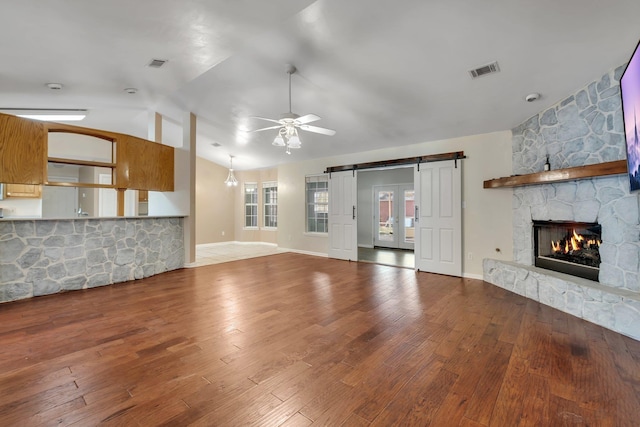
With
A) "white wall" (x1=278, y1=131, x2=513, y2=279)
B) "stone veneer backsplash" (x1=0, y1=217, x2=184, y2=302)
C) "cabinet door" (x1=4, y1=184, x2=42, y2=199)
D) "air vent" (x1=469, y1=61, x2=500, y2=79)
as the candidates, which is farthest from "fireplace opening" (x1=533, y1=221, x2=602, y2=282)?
"cabinet door" (x1=4, y1=184, x2=42, y2=199)

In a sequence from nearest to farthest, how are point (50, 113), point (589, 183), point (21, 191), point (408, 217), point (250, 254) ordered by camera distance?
point (589, 183), point (50, 113), point (21, 191), point (250, 254), point (408, 217)

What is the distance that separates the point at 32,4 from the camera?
98.7 inches

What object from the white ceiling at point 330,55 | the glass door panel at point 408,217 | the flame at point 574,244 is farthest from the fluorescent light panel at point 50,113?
the flame at point 574,244

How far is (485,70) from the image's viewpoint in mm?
3311

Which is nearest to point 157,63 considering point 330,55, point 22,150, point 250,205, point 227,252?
point 22,150

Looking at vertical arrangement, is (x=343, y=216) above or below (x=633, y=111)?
below

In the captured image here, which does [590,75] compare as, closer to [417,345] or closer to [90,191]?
[417,345]

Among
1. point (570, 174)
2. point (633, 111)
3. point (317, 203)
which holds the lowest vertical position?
point (317, 203)

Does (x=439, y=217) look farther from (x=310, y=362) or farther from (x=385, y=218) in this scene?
(x=310, y=362)

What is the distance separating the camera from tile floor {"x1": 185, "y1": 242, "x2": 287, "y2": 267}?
6.63 meters

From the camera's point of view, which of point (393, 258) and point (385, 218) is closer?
point (393, 258)

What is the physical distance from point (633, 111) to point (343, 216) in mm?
5090

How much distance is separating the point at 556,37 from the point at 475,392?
3.35 metres

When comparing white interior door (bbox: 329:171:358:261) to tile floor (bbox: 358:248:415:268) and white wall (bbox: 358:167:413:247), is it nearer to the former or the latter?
tile floor (bbox: 358:248:415:268)
